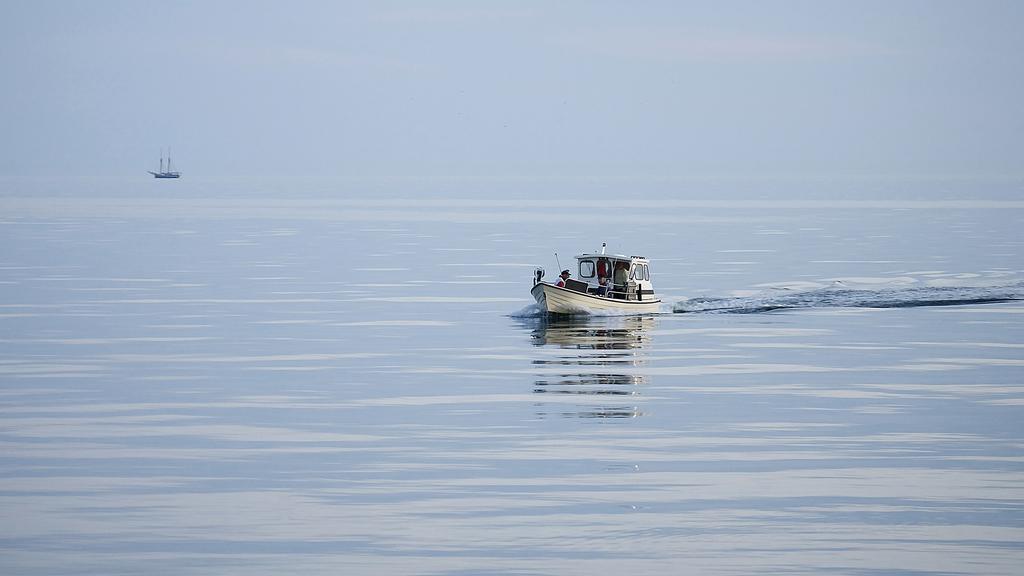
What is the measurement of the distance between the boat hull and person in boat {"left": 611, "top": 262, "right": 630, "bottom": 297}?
3.54 ft

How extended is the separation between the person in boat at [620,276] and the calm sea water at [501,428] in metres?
2.08

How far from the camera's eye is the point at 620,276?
6206cm

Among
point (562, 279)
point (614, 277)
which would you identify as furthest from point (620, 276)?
point (562, 279)

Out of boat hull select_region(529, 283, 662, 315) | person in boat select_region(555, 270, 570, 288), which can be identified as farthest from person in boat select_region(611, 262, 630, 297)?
person in boat select_region(555, 270, 570, 288)

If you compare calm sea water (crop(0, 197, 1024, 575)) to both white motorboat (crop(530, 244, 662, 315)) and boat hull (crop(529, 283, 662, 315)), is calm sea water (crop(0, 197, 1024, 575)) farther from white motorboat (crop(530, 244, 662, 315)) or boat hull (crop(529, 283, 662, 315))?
white motorboat (crop(530, 244, 662, 315))

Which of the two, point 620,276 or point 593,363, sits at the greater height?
point 620,276

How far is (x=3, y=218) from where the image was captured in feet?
481

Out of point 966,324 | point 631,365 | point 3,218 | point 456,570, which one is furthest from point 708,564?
point 3,218

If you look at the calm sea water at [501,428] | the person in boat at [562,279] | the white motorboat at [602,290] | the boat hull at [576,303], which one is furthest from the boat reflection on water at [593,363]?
the person in boat at [562,279]

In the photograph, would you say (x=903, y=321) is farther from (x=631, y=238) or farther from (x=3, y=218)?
(x=3, y=218)

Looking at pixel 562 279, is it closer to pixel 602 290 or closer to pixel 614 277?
pixel 602 290

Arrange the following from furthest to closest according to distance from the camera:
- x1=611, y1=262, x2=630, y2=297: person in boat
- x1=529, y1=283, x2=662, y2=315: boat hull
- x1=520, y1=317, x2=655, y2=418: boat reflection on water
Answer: x1=611, y1=262, x2=630, y2=297: person in boat, x1=529, y1=283, x2=662, y2=315: boat hull, x1=520, y1=317, x2=655, y2=418: boat reflection on water

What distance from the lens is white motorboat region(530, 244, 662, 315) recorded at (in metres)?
59.2

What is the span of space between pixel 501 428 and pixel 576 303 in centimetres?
2681
